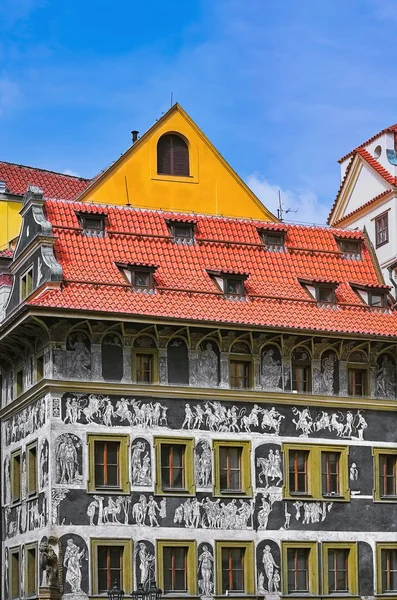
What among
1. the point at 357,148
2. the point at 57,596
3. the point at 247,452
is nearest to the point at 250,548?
the point at 247,452

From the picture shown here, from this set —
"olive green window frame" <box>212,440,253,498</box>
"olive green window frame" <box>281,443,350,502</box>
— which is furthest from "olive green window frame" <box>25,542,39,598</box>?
"olive green window frame" <box>281,443,350,502</box>

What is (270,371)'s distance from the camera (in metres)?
50.2

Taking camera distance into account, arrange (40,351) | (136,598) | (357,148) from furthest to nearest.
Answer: (357,148) → (40,351) → (136,598)

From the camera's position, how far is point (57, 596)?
45.8 m

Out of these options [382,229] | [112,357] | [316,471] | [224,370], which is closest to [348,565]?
[316,471]

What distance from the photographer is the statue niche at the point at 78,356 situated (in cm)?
4772

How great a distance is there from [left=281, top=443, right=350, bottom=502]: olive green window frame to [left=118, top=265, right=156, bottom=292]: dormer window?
683 cm

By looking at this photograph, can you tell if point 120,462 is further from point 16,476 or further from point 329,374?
point 329,374

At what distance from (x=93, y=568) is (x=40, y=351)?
23.3ft

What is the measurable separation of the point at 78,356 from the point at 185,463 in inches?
190

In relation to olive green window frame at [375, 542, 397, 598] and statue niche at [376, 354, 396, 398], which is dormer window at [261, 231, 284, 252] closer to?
statue niche at [376, 354, 396, 398]

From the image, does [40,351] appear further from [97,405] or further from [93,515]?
[93,515]

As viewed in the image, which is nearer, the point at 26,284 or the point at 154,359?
the point at 154,359

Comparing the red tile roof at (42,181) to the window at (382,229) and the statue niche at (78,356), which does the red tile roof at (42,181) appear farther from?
the statue niche at (78,356)
